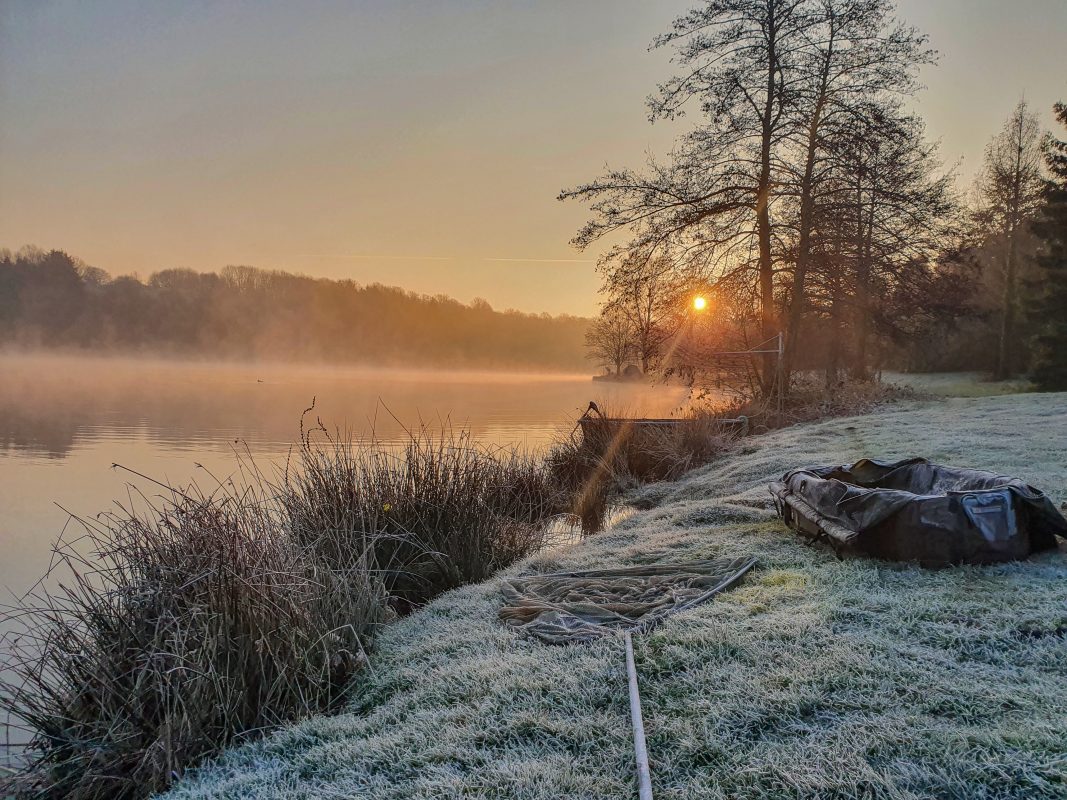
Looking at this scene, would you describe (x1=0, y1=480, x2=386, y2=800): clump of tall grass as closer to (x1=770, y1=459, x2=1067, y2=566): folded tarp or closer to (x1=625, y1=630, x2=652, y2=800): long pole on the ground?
(x1=625, y1=630, x2=652, y2=800): long pole on the ground

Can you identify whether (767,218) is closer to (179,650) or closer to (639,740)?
(639,740)

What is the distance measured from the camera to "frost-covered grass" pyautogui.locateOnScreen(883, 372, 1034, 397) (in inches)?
742

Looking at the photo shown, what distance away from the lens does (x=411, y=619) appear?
3900 millimetres

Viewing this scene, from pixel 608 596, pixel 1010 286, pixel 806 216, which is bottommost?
pixel 608 596

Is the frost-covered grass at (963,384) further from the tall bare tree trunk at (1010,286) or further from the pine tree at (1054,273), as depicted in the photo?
the pine tree at (1054,273)

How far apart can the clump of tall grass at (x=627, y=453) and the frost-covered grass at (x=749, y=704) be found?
5614mm

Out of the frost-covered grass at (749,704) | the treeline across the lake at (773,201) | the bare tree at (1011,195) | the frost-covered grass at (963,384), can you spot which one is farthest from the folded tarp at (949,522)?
the bare tree at (1011,195)

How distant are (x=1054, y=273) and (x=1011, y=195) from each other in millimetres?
5073

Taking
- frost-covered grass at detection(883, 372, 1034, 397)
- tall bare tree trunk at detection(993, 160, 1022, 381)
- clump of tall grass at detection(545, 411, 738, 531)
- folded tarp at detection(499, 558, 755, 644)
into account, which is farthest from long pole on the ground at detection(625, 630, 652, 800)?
A: tall bare tree trunk at detection(993, 160, 1022, 381)

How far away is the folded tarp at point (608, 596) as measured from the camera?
3293 mm

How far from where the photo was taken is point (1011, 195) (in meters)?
21.7

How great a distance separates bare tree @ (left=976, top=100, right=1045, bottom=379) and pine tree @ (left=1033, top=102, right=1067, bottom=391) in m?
2.18

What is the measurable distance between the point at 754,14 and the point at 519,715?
48.9ft

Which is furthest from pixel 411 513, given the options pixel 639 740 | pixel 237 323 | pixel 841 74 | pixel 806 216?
pixel 237 323
